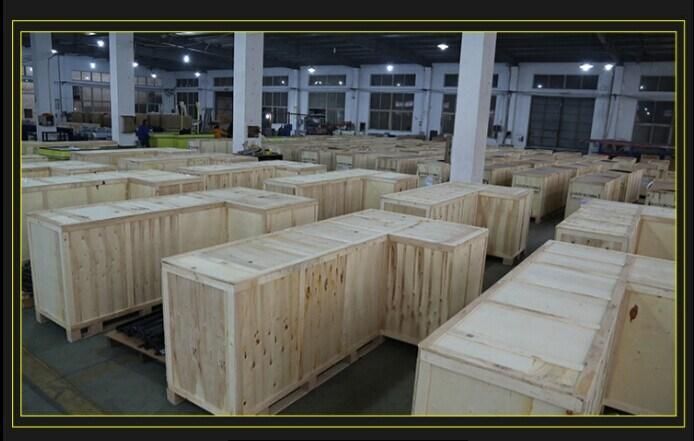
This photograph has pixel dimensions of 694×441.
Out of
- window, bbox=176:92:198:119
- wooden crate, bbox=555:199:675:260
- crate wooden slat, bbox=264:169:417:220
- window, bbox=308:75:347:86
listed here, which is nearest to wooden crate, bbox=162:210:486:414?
wooden crate, bbox=555:199:675:260

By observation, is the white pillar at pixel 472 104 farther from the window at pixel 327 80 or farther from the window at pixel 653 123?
the window at pixel 327 80

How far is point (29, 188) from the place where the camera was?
7.18 meters

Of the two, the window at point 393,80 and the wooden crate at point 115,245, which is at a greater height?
the window at point 393,80

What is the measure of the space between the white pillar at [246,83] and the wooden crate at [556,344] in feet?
35.1

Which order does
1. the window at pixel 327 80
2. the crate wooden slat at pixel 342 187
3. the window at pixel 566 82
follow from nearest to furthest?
the crate wooden slat at pixel 342 187, the window at pixel 566 82, the window at pixel 327 80

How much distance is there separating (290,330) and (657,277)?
349 cm

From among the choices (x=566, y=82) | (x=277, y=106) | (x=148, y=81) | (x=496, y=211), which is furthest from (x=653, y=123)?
(x=148, y=81)

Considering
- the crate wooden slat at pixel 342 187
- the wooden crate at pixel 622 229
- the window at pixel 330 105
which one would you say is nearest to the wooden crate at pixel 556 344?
the wooden crate at pixel 622 229

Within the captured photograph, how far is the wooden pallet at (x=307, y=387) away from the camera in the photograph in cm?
459

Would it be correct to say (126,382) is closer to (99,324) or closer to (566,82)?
(99,324)

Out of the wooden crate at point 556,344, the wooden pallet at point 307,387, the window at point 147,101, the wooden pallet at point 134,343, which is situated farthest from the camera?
the window at point 147,101

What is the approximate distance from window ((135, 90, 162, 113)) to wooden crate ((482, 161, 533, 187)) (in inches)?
1434

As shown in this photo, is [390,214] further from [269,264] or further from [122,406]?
[122,406]

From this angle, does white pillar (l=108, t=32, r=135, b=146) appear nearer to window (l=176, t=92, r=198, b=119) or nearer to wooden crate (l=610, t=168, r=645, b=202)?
wooden crate (l=610, t=168, r=645, b=202)
